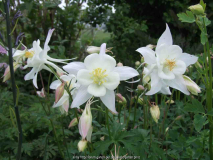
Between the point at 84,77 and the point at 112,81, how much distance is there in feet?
0.45

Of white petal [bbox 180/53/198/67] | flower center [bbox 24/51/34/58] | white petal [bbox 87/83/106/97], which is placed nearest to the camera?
white petal [bbox 87/83/106/97]

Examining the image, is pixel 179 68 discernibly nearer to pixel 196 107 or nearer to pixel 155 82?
pixel 155 82

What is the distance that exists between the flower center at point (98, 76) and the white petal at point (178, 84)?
0.32 m

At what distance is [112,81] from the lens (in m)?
0.99

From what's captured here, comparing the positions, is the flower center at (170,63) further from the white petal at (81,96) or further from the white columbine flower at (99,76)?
the white petal at (81,96)

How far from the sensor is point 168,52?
1.07 metres

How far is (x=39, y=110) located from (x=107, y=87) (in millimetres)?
1276

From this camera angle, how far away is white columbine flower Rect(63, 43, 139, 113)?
98 centimetres

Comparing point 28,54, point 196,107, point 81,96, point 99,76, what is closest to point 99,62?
point 99,76

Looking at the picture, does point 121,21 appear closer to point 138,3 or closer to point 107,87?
point 138,3

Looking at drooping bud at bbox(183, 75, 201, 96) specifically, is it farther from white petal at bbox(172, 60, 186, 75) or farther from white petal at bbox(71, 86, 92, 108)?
white petal at bbox(71, 86, 92, 108)

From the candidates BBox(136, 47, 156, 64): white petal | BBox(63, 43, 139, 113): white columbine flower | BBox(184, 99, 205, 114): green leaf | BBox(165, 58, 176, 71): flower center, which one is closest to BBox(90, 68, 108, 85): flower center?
BBox(63, 43, 139, 113): white columbine flower

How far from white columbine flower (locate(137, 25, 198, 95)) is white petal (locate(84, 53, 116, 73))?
0.47 ft

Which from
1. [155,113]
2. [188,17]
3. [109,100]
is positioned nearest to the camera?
[109,100]
